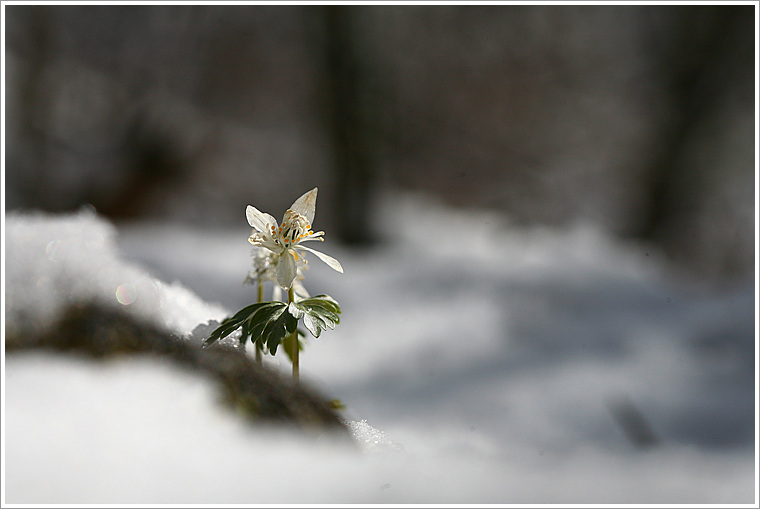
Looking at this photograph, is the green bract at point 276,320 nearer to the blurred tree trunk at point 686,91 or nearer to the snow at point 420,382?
the snow at point 420,382

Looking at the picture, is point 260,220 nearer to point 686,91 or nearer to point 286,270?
point 286,270

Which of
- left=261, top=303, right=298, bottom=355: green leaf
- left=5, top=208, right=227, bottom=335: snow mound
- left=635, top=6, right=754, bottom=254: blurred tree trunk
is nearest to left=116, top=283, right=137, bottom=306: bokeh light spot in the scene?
left=5, top=208, right=227, bottom=335: snow mound

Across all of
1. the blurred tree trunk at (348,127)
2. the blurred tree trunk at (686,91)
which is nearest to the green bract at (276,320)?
the blurred tree trunk at (348,127)

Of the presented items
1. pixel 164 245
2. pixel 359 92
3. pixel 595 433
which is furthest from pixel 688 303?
pixel 164 245

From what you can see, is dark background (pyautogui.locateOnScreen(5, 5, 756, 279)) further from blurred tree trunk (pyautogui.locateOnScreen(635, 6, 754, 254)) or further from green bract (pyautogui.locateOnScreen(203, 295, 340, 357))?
green bract (pyautogui.locateOnScreen(203, 295, 340, 357))

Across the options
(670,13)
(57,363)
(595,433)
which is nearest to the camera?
(57,363)

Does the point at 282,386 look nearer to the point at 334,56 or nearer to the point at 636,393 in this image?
the point at 636,393

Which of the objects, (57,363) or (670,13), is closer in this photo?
(57,363)
